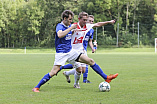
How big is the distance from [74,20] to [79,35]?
51.9m

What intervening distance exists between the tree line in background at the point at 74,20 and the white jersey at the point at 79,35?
163 feet

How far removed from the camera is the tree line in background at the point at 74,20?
199 feet

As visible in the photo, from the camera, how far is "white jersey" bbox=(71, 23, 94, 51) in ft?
27.3

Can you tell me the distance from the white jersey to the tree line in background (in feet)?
163

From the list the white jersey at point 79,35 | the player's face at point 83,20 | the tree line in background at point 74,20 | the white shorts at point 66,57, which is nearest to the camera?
the white shorts at point 66,57

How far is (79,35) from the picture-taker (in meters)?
8.38

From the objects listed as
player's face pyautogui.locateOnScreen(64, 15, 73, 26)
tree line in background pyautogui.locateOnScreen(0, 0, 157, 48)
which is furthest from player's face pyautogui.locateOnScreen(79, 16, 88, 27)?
tree line in background pyautogui.locateOnScreen(0, 0, 157, 48)

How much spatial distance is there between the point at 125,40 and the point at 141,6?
11.9 m

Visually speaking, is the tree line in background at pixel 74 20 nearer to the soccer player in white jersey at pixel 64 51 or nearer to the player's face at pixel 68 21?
the soccer player in white jersey at pixel 64 51

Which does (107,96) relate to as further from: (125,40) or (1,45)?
(1,45)

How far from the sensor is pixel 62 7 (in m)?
65.7

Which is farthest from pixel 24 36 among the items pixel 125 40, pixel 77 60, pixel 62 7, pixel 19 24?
pixel 77 60

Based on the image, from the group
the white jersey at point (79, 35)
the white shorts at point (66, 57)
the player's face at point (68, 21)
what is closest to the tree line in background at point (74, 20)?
the white jersey at point (79, 35)

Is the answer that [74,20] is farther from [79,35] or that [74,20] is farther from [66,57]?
[66,57]
